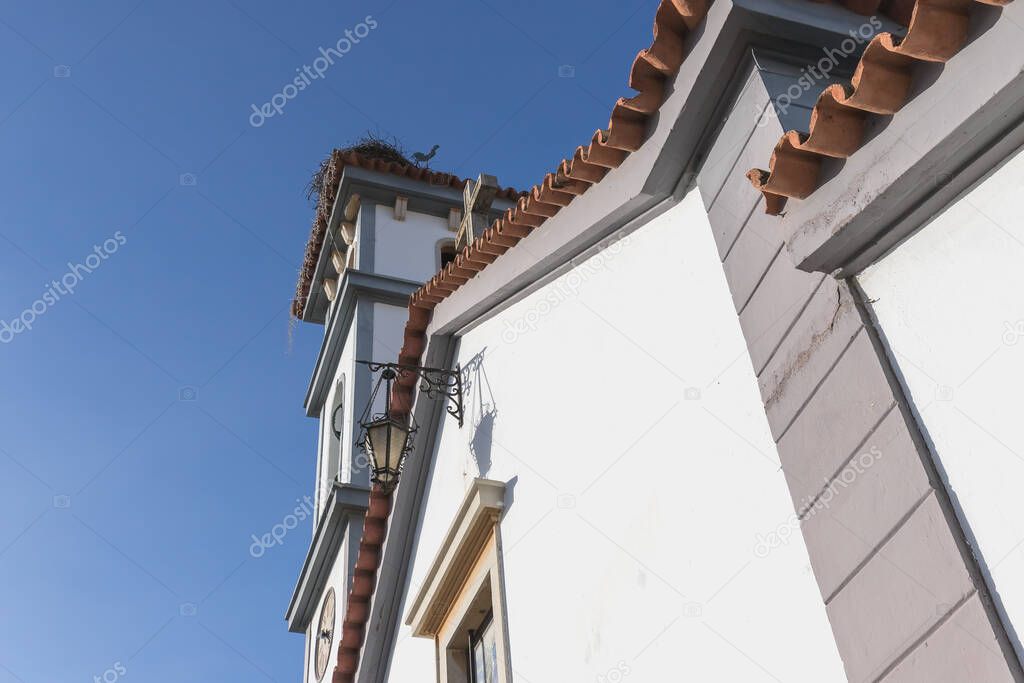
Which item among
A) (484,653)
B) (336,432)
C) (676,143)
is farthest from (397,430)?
(336,432)

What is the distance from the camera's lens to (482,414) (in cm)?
Result: 606

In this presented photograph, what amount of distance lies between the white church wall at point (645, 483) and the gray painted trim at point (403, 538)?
3.13 ft

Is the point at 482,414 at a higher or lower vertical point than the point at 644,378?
higher

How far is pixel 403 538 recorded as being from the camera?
7.11m

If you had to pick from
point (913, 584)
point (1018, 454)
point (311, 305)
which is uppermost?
point (311, 305)

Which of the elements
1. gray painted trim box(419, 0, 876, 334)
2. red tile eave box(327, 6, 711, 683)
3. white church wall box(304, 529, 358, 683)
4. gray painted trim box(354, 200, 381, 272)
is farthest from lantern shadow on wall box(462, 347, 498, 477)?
gray painted trim box(354, 200, 381, 272)

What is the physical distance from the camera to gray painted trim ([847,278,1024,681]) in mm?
2387

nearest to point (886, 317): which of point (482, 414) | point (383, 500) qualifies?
point (482, 414)

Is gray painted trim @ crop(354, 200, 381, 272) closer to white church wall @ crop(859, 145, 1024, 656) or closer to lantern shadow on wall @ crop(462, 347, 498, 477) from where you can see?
lantern shadow on wall @ crop(462, 347, 498, 477)

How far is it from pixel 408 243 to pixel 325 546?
4.54 m

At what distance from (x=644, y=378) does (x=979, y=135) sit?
1820 millimetres

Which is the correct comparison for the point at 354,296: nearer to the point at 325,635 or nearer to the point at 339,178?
the point at 339,178

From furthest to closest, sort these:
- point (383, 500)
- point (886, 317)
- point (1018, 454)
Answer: point (383, 500)
point (886, 317)
point (1018, 454)

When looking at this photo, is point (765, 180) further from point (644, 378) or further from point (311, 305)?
point (311, 305)
